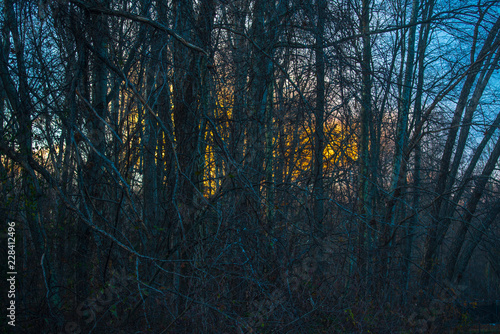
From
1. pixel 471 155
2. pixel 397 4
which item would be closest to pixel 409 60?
pixel 397 4

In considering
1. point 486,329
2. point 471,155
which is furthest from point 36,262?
point 471,155

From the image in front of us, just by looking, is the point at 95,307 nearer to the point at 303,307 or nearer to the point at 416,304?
the point at 303,307

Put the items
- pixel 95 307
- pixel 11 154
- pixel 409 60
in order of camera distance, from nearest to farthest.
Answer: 1. pixel 11 154
2. pixel 95 307
3. pixel 409 60

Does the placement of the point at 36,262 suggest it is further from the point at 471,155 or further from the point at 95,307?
the point at 471,155

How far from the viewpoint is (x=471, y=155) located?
10297 mm

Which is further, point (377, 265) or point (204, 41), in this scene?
point (377, 265)

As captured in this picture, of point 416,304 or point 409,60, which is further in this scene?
point 409,60

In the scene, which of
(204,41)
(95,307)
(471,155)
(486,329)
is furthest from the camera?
(471,155)

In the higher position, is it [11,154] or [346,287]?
[11,154]

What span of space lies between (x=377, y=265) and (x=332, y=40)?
10.8 feet

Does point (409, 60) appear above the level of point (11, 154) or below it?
above

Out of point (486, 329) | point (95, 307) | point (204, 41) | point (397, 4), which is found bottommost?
point (486, 329)

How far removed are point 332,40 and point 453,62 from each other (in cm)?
281

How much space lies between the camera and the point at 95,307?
118 inches
